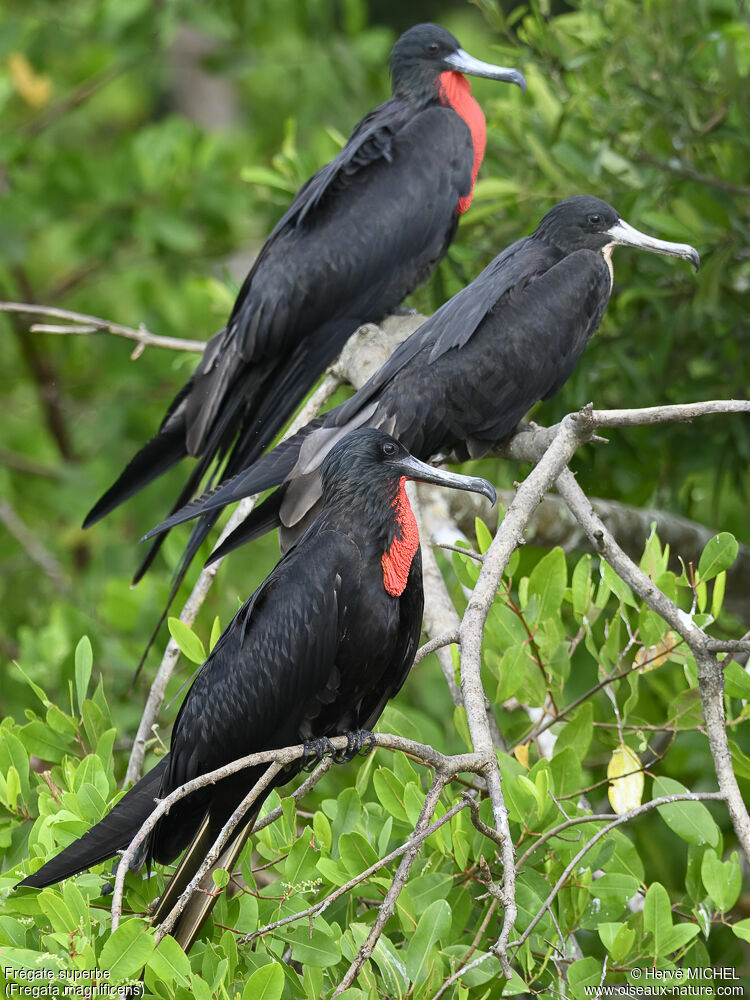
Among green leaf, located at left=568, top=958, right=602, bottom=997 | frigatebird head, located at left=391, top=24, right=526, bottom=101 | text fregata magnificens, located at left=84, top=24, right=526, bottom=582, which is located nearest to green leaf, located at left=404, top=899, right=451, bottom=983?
green leaf, located at left=568, top=958, right=602, bottom=997

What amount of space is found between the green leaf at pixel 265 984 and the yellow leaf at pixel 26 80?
4.87m

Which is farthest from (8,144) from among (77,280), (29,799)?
(29,799)

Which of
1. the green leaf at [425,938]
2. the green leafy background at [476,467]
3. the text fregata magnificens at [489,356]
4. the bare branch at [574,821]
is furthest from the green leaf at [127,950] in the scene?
the text fregata magnificens at [489,356]

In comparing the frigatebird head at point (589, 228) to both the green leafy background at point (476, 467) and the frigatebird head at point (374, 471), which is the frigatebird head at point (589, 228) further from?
the frigatebird head at point (374, 471)

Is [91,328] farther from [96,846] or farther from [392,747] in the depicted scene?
[392,747]

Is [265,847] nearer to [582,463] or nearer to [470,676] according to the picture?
[470,676]

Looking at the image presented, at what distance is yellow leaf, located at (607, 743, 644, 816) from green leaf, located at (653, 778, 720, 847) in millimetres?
125

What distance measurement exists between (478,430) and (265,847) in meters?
1.20

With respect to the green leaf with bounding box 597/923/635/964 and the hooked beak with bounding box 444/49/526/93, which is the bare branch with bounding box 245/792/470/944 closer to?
the green leaf with bounding box 597/923/635/964

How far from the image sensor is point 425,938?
171 centimetres

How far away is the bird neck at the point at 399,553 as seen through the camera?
7.27 feet

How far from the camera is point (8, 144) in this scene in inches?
194

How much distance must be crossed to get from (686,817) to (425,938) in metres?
0.56

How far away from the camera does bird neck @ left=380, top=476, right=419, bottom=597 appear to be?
2.21m
